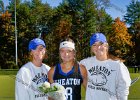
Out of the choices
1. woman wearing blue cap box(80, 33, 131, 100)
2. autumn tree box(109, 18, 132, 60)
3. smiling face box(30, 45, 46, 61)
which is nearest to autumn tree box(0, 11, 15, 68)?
autumn tree box(109, 18, 132, 60)

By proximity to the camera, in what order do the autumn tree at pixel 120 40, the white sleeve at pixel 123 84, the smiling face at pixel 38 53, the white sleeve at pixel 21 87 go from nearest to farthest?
the white sleeve at pixel 123 84
the white sleeve at pixel 21 87
the smiling face at pixel 38 53
the autumn tree at pixel 120 40

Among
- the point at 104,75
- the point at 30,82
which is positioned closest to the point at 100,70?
the point at 104,75

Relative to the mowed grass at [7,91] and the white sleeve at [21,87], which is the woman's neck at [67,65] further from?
the mowed grass at [7,91]

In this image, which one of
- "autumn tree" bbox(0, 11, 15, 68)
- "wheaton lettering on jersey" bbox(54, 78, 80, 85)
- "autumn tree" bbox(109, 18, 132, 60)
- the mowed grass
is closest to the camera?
"wheaton lettering on jersey" bbox(54, 78, 80, 85)

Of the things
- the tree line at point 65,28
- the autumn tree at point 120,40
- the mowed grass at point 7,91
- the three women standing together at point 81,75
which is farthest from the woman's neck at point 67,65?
the autumn tree at point 120,40

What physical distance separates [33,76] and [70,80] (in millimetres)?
531

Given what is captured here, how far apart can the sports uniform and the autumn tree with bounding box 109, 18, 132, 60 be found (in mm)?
55319

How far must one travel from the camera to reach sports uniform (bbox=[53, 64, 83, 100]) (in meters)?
5.77

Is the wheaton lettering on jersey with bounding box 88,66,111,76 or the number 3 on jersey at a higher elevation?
the wheaton lettering on jersey with bounding box 88,66,111,76

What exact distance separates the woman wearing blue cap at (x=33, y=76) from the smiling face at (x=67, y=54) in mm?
356

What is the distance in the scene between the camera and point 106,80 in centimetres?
570

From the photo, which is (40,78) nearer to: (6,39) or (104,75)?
(104,75)

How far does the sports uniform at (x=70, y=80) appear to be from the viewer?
5770 millimetres

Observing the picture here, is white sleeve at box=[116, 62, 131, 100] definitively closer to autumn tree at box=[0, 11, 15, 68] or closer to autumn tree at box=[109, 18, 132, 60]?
autumn tree at box=[0, 11, 15, 68]
